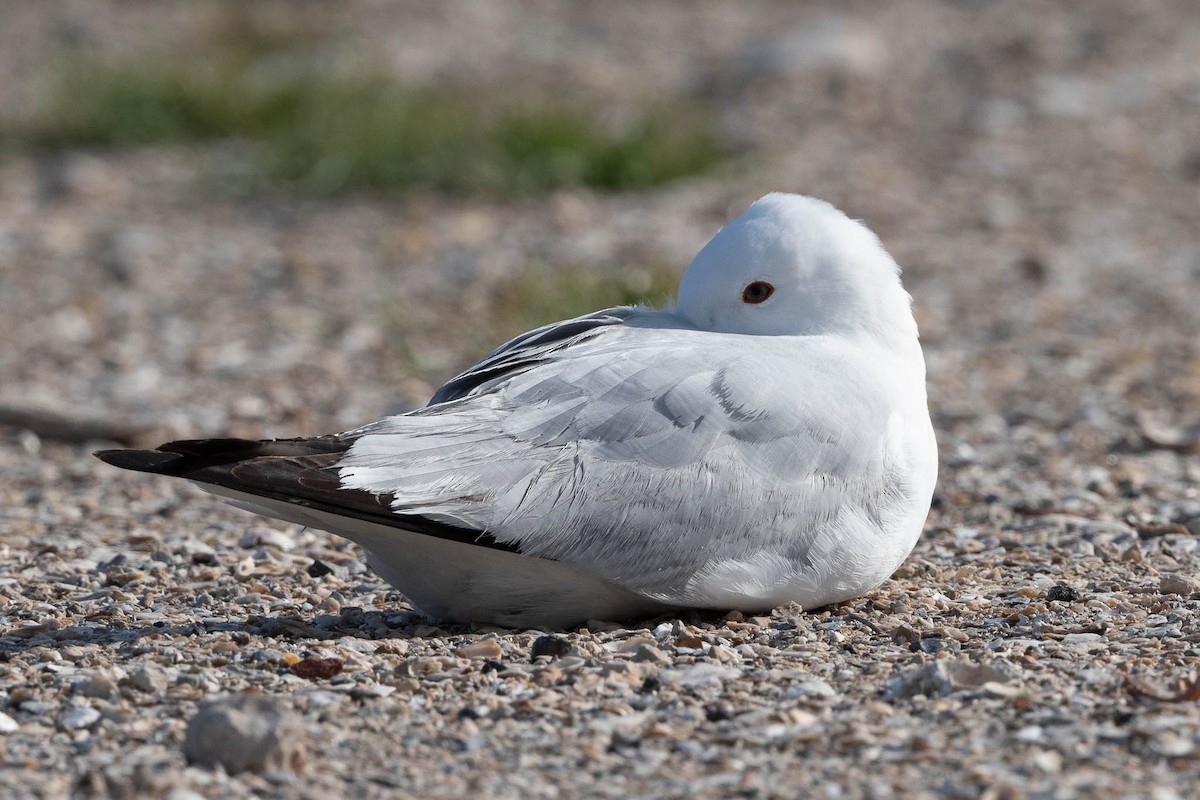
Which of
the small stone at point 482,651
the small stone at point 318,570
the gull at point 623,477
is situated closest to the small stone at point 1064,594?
the gull at point 623,477

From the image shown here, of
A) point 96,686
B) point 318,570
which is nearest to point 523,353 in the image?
point 318,570

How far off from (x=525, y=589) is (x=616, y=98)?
8500mm

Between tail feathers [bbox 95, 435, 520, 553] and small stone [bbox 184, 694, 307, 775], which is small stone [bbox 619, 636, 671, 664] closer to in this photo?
tail feathers [bbox 95, 435, 520, 553]

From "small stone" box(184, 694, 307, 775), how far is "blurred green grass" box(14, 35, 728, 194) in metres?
6.92

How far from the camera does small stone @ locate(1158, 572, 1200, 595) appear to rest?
13.8 feet

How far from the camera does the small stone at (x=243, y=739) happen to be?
10.1 feet

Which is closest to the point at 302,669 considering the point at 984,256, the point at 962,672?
the point at 962,672

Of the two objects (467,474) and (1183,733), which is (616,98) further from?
(1183,733)

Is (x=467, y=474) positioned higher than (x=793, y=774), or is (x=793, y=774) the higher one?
(x=467, y=474)

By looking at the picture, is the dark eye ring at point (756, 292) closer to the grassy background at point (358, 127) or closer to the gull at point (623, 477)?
the gull at point (623, 477)

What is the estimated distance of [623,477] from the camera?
148 inches

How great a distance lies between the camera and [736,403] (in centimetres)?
383

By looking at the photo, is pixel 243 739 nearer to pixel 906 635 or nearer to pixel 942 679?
pixel 942 679

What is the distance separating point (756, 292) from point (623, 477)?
768mm
